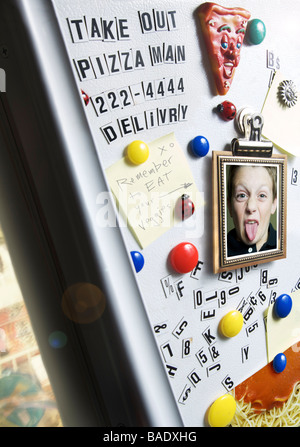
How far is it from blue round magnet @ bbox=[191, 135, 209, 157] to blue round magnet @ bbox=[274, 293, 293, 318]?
1.01 ft

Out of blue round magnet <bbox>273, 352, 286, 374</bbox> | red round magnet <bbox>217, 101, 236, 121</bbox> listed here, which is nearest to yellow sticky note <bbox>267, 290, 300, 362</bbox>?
blue round magnet <bbox>273, 352, 286, 374</bbox>

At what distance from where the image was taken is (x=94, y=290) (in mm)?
393

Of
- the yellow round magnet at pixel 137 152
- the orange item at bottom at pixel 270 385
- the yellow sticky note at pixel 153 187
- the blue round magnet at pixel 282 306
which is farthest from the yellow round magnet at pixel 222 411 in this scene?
the yellow round magnet at pixel 137 152

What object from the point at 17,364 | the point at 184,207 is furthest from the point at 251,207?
the point at 17,364

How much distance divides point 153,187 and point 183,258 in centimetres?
11

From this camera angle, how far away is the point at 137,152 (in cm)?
51

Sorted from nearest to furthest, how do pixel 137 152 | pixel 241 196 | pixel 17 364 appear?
1. pixel 17 364
2. pixel 137 152
3. pixel 241 196

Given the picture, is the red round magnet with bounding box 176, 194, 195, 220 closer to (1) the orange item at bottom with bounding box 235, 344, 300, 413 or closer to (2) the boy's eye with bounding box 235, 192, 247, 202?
(2) the boy's eye with bounding box 235, 192, 247, 202

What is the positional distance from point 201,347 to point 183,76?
40 centimetres

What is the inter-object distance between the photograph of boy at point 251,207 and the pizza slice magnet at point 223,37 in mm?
137

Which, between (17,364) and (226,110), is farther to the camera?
(226,110)

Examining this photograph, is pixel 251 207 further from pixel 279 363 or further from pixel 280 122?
pixel 279 363

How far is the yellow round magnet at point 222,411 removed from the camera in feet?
1.94

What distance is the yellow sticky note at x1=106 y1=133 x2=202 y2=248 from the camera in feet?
1.67
